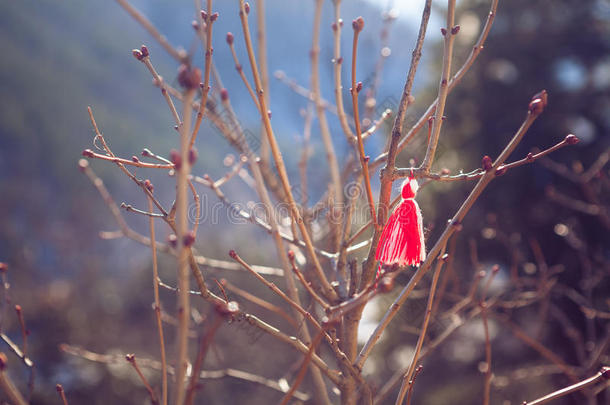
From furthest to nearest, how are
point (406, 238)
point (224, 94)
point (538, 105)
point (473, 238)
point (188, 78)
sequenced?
point (473, 238), point (406, 238), point (224, 94), point (538, 105), point (188, 78)

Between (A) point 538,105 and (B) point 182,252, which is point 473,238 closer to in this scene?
(A) point 538,105

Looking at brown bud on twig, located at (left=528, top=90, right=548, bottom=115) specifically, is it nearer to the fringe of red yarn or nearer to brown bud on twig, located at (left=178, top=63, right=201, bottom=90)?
the fringe of red yarn

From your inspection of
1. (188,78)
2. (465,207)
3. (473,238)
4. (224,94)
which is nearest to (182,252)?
(188,78)

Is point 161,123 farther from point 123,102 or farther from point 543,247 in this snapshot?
point 543,247

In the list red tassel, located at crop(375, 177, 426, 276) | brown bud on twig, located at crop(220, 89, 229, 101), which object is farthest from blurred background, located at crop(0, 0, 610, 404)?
brown bud on twig, located at crop(220, 89, 229, 101)

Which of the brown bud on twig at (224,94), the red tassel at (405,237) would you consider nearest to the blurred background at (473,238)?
the red tassel at (405,237)

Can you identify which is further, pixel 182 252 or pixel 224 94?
pixel 224 94

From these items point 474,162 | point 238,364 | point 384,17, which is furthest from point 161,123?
point 384,17

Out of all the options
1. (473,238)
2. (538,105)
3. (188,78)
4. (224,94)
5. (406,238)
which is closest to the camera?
(188,78)

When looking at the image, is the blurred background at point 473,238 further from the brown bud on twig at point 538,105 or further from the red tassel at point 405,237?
the brown bud on twig at point 538,105
